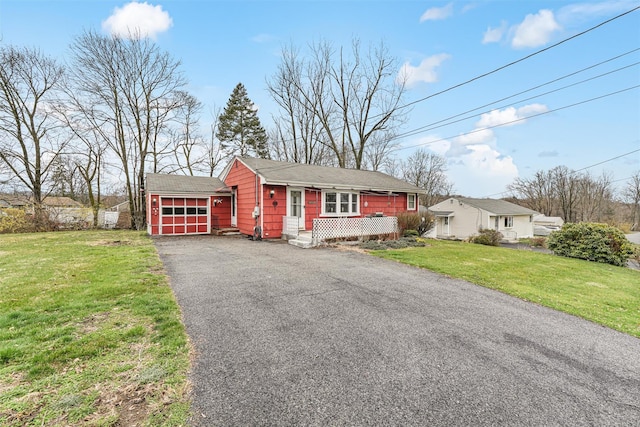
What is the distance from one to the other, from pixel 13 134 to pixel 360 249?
2241cm

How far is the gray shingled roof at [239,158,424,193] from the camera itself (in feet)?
39.8

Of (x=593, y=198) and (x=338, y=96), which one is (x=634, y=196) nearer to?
(x=593, y=198)

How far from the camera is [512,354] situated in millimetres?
3037

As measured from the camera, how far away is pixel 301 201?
42.1 feet

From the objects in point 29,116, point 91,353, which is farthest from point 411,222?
point 29,116

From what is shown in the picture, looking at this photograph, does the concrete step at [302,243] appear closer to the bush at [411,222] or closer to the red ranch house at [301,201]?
the red ranch house at [301,201]

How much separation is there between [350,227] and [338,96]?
51.8 feet

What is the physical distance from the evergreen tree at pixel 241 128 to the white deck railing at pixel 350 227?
18.6 metres

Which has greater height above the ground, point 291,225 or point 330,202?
point 330,202

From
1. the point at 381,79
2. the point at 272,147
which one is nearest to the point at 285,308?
the point at 381,79

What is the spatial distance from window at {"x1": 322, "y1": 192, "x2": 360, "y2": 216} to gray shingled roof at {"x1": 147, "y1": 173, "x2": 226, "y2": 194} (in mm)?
6017

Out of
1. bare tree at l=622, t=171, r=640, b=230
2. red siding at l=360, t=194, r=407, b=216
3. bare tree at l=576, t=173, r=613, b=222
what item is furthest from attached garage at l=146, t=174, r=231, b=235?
bare tree at l=622, t=171, r=640, b=230

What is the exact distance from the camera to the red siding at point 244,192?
1276 centimetres

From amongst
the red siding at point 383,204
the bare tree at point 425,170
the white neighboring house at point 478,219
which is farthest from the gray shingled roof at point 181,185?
the bare tree at point 425,170
